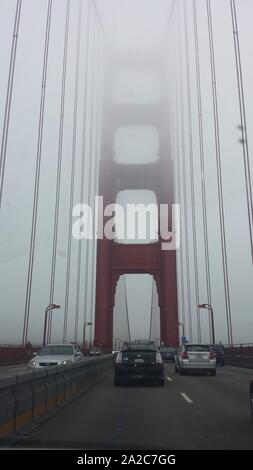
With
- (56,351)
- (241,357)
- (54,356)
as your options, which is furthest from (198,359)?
(241,357)

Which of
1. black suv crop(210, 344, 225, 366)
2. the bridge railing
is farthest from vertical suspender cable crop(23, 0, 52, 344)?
black suv crop(210, 344, 225, 366)

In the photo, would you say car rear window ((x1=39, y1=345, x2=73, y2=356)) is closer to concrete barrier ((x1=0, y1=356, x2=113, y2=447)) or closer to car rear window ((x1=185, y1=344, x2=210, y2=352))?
concrete barrier ((x1=0, y1=356, x2=113, y2=447))

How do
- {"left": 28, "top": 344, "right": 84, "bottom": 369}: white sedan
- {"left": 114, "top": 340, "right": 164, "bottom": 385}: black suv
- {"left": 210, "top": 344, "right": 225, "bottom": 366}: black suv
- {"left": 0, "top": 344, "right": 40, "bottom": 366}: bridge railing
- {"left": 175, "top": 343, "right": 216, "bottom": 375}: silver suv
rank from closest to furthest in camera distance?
1. {"left": 28, "top": 344, "right": 84, "bottom": 369}: white sedan
2. {"left": 114, "top": 340, "right": 164, "bottom": 385}: black suv
3. {"left": 175, "top": 343, "right": 216, "bottom": 375}: silver suv
4. {"left": 0, "top": 344, "right": 40, "bottom": 366}: bridge railing
5. {"left": 210, "top": 344, "right": 225, "bottom": 366}: black suv

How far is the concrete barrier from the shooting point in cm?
594

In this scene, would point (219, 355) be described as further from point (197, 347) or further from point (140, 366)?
point (140, 366)

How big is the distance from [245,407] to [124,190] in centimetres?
3542

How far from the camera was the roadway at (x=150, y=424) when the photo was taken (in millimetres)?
5535

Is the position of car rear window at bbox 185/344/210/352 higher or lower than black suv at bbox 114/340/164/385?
higher

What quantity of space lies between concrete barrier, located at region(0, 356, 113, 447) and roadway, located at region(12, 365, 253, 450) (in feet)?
0.71

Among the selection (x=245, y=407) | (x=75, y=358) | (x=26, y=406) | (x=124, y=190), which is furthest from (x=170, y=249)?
(x=26, y=406)

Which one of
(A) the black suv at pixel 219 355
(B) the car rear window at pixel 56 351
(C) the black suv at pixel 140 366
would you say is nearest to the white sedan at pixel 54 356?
(B) the car rear window at pixel 56 351

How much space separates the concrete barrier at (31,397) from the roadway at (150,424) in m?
0.22

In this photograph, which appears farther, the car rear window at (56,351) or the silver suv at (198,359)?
A: the silver suv at (198,359)

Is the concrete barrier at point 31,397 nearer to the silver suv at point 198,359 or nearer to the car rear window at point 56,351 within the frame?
the car rear window at point 56,351
